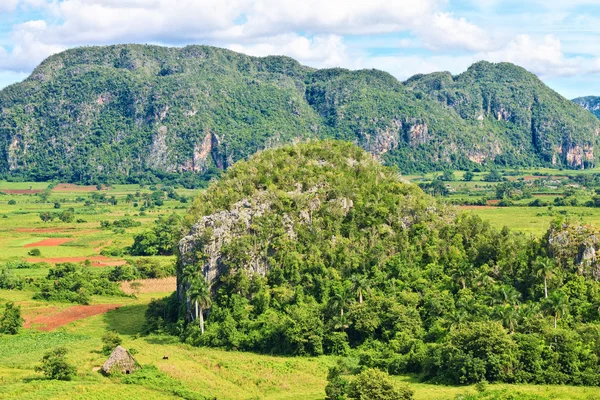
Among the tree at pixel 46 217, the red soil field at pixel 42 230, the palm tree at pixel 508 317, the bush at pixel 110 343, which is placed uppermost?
the tree at pixel 46 217

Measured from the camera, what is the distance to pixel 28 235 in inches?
5281

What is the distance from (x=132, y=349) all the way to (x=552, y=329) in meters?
34.9

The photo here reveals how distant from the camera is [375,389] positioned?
47.7 m

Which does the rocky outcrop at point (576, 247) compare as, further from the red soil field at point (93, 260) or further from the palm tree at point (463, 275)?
the red soil field at point (93, 260)

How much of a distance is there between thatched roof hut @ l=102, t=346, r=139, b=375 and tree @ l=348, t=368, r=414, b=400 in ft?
60.0

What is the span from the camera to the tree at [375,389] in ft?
156

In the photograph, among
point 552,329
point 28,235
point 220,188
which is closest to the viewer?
point 552,329

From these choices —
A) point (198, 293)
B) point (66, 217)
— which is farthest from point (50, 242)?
point (198, 293)

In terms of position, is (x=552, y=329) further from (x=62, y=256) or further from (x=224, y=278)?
(x=62, y=256)

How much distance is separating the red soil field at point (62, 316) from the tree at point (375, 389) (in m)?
39.0

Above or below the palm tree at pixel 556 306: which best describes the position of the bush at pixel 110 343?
below

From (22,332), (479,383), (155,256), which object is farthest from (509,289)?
(155,256)

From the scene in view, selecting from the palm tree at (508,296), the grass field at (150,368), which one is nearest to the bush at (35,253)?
the grass field at (150,368)

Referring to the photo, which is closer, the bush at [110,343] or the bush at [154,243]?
the bush at [110,343]
